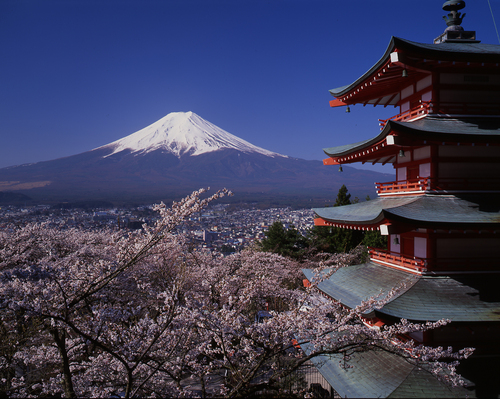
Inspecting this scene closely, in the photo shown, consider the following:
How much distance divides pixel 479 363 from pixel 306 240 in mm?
15017

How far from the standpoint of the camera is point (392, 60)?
5.46 metres

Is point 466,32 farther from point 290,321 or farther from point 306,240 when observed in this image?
point 306,240

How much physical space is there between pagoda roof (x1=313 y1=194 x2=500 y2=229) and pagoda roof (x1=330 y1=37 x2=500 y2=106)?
2.54 metres

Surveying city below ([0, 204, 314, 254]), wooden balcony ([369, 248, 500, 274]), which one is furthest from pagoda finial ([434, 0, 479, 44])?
city below ([0, 204, 314, 254])

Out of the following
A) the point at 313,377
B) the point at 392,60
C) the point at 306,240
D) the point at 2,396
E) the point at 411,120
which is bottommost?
the point at 313,377

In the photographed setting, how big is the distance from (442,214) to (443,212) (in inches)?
3.8

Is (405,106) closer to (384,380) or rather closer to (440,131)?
(440,131)

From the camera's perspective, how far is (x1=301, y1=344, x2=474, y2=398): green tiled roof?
4645 mm

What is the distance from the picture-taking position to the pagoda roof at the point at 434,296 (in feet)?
15.7

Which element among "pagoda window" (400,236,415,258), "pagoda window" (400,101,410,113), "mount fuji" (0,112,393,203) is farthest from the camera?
"mount fuji" (0,112,393,203)

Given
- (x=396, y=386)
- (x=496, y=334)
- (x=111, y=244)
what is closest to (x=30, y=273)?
(x=396, y=386)

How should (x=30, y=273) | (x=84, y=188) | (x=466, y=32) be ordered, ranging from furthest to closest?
(x=84, y=188) < (x=466, y=32) < (x=30, y=273)

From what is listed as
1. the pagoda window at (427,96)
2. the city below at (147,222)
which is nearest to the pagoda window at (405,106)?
the pagoda window at (427,96)

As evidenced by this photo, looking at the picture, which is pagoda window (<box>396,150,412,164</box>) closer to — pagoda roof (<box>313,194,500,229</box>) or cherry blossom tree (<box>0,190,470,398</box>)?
pagoda roof (<box>313,194,500,229</box>)
